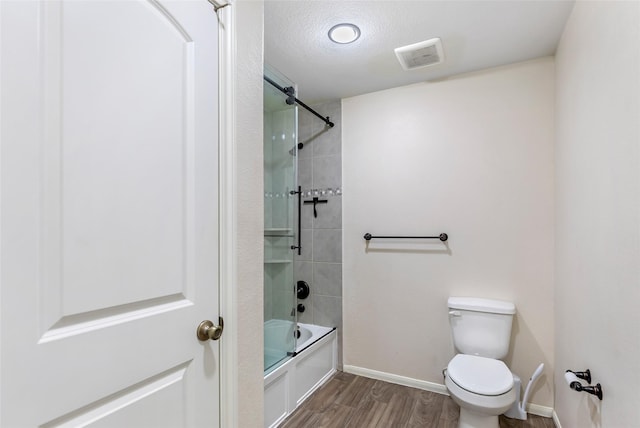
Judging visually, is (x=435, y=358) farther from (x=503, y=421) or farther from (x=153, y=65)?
(x=153, y=65)

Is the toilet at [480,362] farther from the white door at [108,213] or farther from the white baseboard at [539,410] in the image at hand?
the white door at [108,213]

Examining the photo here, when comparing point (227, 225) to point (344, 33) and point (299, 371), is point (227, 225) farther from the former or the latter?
point (299, 371)

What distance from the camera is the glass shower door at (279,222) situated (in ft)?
7.03

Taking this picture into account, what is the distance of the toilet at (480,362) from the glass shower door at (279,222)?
3.63 feet

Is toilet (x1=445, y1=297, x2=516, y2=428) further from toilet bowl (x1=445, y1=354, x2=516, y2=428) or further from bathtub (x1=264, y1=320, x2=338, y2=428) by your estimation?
bathtub (x1=264, y1=320, x2=338, y2=428)

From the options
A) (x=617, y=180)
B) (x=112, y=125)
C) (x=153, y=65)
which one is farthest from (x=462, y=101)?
(x=112, y=125)

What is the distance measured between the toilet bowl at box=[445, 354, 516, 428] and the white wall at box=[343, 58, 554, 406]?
43 cm

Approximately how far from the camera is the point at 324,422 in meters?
2.05

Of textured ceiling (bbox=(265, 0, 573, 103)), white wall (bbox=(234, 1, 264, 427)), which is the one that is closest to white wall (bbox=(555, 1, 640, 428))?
textured ceiling (bbox=(265, 0, 573, 103))

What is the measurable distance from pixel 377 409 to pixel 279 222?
147cm

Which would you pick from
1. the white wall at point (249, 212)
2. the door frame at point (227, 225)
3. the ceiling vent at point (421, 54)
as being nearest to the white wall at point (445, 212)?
the ceiling vent at point (421, 54)

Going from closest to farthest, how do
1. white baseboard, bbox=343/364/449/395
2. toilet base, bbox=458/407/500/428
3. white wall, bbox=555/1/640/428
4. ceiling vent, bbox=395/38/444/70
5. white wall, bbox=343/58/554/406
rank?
white wall, bbox=555/1/640/428
toilet base, bbox=458/407/500/428
ceiling vent, bbox=395/38/444/70
white wall, bbox=343/58/554/406
white baseboard, bbox=343/364/449/395

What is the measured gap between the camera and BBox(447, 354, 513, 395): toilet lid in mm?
1708

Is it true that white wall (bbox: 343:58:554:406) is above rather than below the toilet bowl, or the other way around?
above
